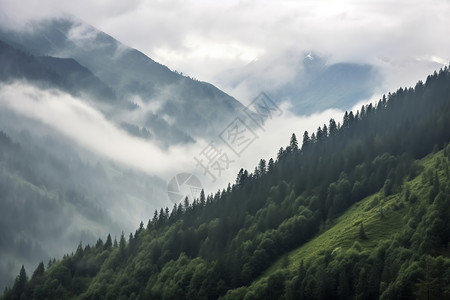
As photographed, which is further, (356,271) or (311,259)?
(311,259)

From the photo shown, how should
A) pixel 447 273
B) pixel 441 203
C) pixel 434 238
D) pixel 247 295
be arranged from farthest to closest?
1. pixel 247 295
2. pixel 441 203
3. pixel 434 238
4. pixel 447 273

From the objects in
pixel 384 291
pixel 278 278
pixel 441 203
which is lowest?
pixel 384 291

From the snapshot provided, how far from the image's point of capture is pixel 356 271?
167 metres

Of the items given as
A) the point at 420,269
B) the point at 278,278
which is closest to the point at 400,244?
the point at 420,269

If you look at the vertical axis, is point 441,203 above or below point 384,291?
above

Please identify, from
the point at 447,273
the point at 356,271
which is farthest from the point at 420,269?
the point at 356,271

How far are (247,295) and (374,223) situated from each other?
43190 mm

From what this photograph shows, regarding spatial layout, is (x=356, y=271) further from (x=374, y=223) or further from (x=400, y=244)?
(x=374, y=223)

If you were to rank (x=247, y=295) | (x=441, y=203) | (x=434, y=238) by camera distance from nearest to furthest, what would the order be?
(x=434, y=238) → (x=441, y=203) → (x=247, y=295)

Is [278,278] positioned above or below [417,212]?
below

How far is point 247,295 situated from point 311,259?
68.7ft

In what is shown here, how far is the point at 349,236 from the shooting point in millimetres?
195875

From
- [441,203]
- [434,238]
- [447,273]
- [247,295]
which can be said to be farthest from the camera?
[247,295]

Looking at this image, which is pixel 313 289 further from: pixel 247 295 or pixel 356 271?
pixel 247 295
